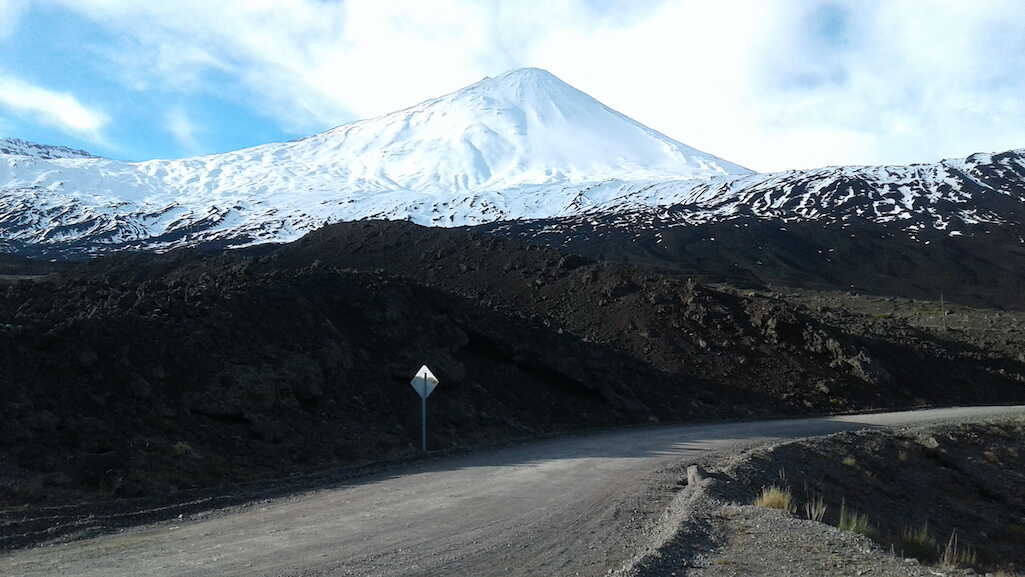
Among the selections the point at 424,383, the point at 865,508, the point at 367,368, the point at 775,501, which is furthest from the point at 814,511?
the point at 367,368

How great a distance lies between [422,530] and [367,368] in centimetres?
1031

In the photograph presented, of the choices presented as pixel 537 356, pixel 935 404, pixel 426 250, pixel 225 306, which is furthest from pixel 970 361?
pixel 225 306

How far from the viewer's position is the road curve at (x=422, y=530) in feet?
23.5

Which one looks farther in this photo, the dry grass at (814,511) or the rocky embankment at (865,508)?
the dry grass at (814,511)

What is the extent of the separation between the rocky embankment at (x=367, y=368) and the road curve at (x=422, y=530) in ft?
8.17

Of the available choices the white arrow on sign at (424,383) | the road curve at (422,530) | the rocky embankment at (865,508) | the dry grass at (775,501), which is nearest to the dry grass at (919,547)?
the rocky embankment at (865,508)

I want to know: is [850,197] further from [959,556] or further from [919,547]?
[919,547]

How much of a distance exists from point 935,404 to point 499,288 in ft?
66.6

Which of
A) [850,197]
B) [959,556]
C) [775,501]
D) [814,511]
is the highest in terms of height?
[850,197]

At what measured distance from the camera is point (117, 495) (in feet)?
34.2

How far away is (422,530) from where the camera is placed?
8547mm

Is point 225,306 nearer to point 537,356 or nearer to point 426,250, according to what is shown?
point 537,356

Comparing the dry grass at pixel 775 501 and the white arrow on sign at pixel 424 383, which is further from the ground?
the white arrow on sign at pixel 424 383

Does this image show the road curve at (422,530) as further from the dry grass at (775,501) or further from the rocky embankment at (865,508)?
the dry grass at (775,501)
